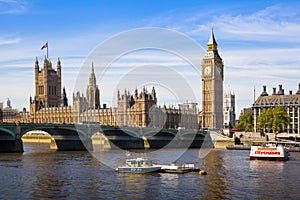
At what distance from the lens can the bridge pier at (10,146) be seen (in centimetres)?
8197

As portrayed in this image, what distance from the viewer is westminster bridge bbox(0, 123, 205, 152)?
83.7m

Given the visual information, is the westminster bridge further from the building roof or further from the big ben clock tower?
the big ben clock tower

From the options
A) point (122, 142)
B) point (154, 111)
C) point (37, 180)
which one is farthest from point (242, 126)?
point (37, 180)

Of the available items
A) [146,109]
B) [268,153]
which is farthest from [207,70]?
[268,153]

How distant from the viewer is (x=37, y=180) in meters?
46.3

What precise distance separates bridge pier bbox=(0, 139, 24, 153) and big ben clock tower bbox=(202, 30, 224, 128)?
84.8 meters

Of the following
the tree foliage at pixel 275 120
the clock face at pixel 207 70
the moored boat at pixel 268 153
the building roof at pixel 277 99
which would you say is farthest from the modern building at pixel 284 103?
the moored boat at pixel 268 153

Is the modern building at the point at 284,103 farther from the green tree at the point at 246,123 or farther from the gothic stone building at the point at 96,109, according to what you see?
the gothic stone building at the point at 96,109

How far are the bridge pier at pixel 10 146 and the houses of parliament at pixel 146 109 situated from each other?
58075 mm

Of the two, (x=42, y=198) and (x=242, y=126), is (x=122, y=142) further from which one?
(x=42, y=198)

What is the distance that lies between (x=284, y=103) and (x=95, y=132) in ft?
191

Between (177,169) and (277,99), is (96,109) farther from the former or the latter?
(177,169)

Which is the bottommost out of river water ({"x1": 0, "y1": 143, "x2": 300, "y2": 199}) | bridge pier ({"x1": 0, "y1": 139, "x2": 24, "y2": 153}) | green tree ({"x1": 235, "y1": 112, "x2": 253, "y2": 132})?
river water ({"x1": 0, "y1": 143, "x2": 300, "y2": 199})

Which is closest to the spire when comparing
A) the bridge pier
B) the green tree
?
the green tree
